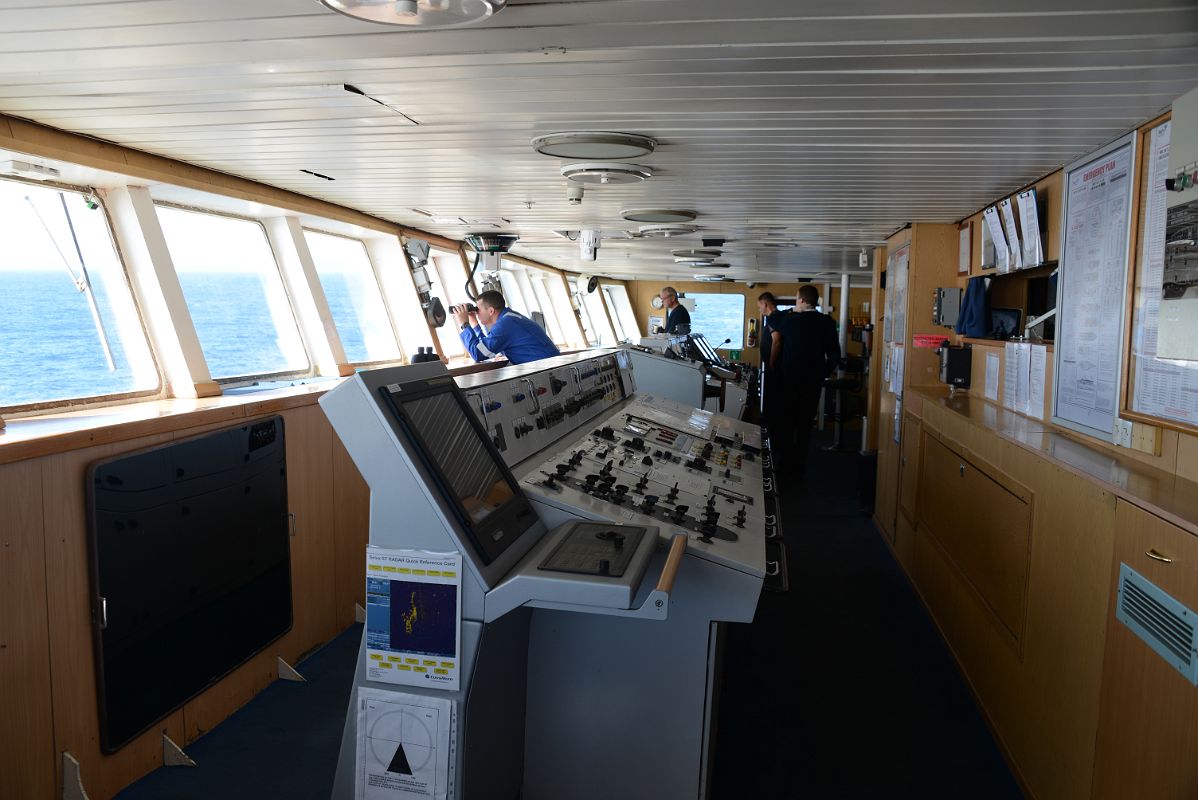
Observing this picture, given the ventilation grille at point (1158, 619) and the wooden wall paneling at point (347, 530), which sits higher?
the ventilation grille at point (1158, 619)

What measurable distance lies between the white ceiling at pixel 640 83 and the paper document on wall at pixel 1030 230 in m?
0.16

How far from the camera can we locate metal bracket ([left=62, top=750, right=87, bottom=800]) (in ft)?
7.77

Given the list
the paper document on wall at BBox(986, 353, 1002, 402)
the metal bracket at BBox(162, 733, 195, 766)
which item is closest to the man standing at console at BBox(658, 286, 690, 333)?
the paper document on wall at BBox(986, 353, 1002, 402)

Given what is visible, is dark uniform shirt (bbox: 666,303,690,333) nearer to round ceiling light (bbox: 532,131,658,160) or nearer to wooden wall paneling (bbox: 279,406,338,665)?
round ceiling light (bbox: 532,131,658,160)

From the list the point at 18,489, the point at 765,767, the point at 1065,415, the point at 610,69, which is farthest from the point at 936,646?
the point at 18,489

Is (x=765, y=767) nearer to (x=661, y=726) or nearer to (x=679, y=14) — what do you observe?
(x=661, y=726)

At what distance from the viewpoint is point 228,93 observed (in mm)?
2816

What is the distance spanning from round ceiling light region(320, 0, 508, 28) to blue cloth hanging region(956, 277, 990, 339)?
3805 millimetres

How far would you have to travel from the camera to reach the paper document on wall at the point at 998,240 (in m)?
4.49

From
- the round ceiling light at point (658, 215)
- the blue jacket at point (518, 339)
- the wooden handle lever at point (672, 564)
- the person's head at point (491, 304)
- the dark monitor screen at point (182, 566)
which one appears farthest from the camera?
the person's head at point (491, 304)

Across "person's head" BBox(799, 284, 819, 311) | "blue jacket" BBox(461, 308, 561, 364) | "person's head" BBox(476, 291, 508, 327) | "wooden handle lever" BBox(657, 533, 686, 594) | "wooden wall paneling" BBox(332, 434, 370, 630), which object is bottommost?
"wooden wall paneling" BBox(332, 434, 370, 630)

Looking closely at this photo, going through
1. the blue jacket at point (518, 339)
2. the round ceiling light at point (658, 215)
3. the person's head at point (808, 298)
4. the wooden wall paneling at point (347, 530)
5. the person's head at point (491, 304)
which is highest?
the round ceiling light at point (658, 215)

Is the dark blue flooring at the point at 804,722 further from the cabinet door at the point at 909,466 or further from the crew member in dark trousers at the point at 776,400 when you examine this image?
the crew member in dark trousers at the point at 776,400

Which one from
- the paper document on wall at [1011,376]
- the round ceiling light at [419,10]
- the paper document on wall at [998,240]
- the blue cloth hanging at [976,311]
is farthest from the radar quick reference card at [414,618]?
the blue cloth hanging at [976,311]
